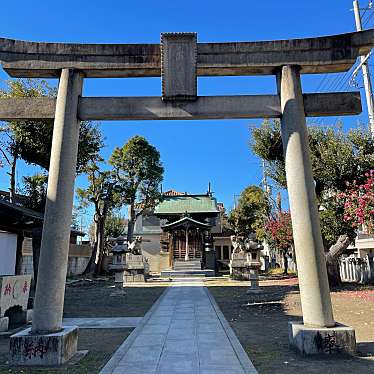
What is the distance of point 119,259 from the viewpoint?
761 inches

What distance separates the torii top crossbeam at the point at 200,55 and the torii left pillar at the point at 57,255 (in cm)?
43

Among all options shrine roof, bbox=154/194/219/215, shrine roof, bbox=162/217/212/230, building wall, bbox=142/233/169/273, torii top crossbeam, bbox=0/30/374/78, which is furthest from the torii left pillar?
building wall, bbox=142/233/169/273

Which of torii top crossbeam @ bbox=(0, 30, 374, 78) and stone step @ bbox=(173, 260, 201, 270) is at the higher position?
torii top crossbeam @ bbox=(0, 30, 374, 78)

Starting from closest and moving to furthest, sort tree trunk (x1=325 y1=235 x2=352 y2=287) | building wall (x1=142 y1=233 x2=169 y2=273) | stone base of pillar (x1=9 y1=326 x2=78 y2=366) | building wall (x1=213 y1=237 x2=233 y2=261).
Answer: stone base of pillar (x1=9 y1=326 x2=78 y2=366)
tree trunk (x1=325 y1=235 x2=352 y2=287)
building wall (x1=142 y1=233 x2=169 y2=273)
building wall (x1=213 y1=237 x2=233 y2=261)

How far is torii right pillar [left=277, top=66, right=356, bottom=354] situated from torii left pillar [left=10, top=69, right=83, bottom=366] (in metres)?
4.26

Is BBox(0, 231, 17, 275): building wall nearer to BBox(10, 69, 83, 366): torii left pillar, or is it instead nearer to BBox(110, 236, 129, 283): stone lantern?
BBox(110, 236, 129, 283): stone lantern

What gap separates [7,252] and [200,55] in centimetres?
1097

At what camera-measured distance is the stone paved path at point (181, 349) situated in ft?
17.9

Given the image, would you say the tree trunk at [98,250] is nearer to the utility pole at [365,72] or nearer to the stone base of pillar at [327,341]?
the utility pole at [365,72]

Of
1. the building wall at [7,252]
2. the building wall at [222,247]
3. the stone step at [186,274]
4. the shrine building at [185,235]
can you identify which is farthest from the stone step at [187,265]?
the building wall at [7,252]

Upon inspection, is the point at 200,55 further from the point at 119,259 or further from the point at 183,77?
the point at 119,259

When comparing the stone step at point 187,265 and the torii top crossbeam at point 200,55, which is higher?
the torii top crossbeam at point 200,55

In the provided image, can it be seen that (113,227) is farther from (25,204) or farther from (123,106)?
(123,106)

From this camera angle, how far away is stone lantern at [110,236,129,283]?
18.5m
